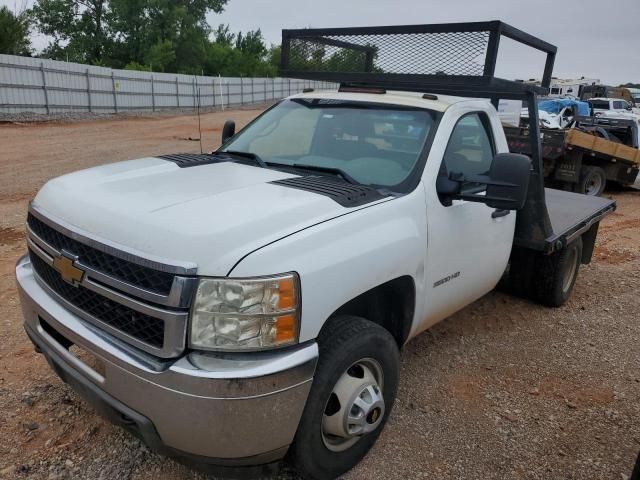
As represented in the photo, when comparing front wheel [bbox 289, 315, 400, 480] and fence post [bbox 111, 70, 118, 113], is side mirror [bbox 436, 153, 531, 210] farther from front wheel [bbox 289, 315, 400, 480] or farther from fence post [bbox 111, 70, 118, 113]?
fence post [bbox 111, 70, 118, 113]

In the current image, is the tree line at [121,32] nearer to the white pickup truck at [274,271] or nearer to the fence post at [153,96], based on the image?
the fence post at [153,96]

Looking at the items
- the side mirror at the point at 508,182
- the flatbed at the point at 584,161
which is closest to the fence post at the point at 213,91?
the flatbed at the point at 584,161

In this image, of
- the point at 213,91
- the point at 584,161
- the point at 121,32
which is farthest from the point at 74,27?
the point at 584,161

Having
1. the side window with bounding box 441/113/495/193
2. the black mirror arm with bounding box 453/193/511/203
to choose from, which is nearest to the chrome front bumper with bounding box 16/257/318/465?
the black mirror arm with bounding box 453/193/511/203

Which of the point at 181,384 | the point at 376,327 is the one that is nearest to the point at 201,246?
the point at 181,384

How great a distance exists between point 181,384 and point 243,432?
1.03ft

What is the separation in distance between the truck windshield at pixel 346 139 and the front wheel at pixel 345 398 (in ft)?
3.12

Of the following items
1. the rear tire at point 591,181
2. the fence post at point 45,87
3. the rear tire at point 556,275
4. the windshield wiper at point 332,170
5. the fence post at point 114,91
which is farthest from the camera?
the fence post at point 114,91

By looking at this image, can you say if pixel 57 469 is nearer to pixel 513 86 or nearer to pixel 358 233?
pixel 358 233

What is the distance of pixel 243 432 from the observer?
83.0 inches

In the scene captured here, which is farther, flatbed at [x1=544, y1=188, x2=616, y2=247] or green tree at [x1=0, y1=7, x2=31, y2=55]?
green tree at [x1=0, y1=7, x2=31, y2=55]

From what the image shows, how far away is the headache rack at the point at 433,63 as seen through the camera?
3525mm

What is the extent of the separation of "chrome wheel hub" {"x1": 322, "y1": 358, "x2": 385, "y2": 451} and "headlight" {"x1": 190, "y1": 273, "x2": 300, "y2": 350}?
0.59m

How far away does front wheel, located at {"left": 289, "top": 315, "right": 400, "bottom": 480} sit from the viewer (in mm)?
2385
